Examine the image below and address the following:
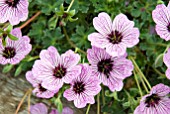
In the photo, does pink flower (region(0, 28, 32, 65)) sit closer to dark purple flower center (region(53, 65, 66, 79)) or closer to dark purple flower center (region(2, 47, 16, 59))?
dark purple flower center (region(2, 47, 16, 59))

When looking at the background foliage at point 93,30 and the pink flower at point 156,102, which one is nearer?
the pink flower at point 156,102

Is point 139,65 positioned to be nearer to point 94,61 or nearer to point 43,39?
point 94,61

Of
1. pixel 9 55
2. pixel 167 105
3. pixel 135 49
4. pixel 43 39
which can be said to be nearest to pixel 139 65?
pixel 135 49

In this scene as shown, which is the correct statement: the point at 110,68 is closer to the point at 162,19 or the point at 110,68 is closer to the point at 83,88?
the point at 83,88

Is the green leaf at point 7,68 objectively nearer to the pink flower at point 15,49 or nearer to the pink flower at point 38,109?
the pink flower at point 15,49

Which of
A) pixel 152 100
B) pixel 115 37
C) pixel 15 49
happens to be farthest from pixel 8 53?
pixel 152 100

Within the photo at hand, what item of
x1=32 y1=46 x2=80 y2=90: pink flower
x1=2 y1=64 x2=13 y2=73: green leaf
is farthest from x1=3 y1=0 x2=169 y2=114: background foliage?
x1=32 y1=46 x2=80 y2=90: pink flower

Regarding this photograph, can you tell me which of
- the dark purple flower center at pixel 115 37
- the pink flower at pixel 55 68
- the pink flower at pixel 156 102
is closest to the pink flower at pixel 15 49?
the pink flower at pixel 55 68
